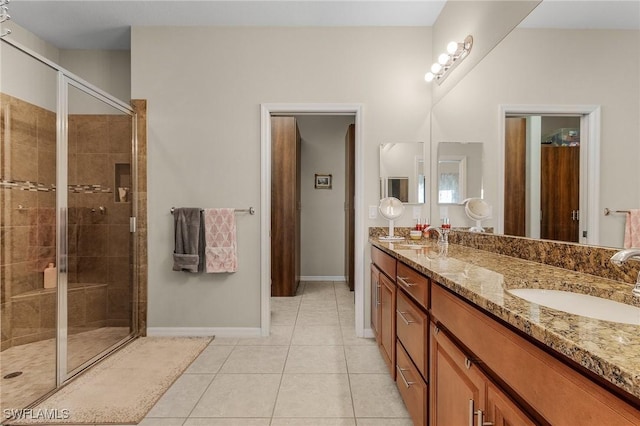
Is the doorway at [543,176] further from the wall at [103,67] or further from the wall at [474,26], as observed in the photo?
the wall at [103,67]

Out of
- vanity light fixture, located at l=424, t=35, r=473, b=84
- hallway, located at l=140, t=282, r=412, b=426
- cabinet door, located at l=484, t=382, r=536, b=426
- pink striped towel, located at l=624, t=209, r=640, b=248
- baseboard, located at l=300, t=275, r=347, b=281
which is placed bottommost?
hallway, located at l=140, t=282, r=412, b=426

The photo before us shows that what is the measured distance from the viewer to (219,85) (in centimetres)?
261

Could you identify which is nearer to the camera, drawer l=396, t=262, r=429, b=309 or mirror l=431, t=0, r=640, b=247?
mirror l=431, t=0, r=640, b=247

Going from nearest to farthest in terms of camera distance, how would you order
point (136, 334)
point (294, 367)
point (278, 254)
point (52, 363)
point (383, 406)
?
point (383, 406) < point (52, 363) < point (294, 367) < point (136, 334) < point (278, 254)

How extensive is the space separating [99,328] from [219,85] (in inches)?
86.2

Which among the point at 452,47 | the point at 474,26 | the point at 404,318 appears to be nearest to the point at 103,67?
the point at 452,47

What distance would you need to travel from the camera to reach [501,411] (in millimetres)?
722

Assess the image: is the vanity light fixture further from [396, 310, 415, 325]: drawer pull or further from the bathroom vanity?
[396, 310, 415, 325]: drawer pull

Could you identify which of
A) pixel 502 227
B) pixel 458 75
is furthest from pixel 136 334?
pixel 458 75

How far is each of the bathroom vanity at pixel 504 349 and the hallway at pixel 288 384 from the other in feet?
0.96

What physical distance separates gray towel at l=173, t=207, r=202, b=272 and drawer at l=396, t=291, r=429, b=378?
1.72 metres

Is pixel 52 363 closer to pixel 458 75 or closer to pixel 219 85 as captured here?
pixel 219 85

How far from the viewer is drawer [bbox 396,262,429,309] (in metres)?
1.23

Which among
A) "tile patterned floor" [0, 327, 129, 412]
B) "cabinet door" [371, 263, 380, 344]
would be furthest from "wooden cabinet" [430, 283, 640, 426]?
"tile patterned floor" [0, 327, 129, 412]
